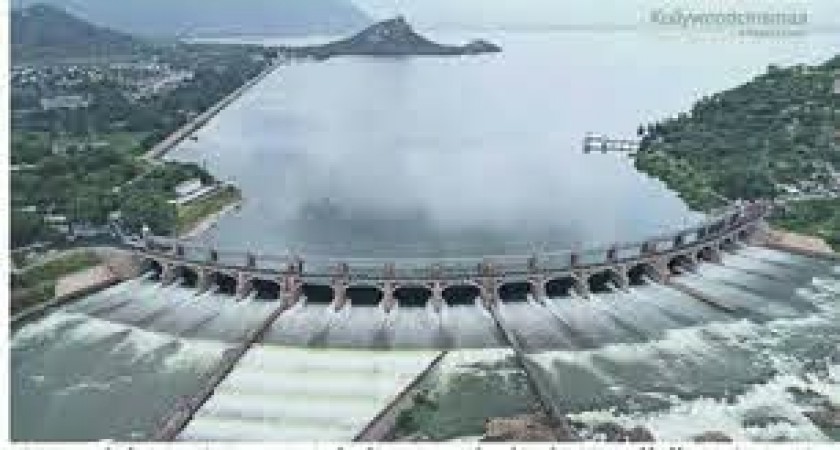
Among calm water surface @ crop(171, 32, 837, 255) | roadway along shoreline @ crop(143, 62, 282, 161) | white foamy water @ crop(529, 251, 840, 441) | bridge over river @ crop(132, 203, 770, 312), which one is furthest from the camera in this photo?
roadway along shoreline @ crop(143, 62, 282, 161)

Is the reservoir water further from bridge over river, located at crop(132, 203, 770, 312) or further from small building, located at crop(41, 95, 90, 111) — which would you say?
small building, located at crop(41, 95, 90, 111)

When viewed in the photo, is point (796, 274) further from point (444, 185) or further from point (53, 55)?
point (53, 55)

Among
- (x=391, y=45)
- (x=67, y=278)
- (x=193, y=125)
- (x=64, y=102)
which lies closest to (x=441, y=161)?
(x=193, y=125)

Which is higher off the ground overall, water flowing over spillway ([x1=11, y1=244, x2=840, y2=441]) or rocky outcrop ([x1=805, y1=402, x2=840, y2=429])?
water flowing over spillway ([x1=11, y1=244, x2=840, y2=441])

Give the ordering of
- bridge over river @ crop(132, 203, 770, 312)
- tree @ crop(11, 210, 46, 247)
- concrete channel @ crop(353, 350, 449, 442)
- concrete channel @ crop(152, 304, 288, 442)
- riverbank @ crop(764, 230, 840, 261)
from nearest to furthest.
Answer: concrete channel @ crop(353, 350, 449, 442) < concrete channel @ crop(152, 304, 288, 442) < bridge over river @ crop(132, 203, 770, 312) < tree @ crop(11, 210, 46, 247) < riverbank @ crop(764, 230, 840, 261)

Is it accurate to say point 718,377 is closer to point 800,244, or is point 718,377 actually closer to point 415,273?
point 415,273

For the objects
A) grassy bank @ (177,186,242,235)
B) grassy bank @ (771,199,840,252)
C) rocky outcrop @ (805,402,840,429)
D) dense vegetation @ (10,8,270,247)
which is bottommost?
rocky outcrop @ (805,402,840,429)

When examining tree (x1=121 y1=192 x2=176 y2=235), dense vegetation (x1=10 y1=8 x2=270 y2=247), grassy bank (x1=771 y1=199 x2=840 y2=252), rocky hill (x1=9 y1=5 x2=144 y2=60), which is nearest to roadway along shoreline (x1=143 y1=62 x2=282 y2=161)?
dense vegetation (x1=10 y1=8 x2=270 y2=247)

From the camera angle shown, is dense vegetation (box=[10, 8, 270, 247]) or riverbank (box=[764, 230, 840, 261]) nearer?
riverbank (box=[764, 230, 840, 261])

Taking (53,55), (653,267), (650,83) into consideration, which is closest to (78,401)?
(653,267)
